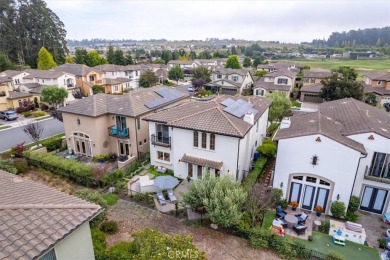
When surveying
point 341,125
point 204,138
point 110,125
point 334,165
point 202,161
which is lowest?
point 202,161

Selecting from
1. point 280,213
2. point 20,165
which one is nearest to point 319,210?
point 280,213

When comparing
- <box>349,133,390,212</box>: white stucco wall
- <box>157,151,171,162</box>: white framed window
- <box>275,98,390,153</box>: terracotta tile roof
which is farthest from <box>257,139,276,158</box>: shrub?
<box>157,151,171,162</box>: white framed window

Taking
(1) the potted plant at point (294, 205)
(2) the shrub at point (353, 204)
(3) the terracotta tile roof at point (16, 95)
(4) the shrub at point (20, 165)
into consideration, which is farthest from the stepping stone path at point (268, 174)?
(3) the terracotta tile roof at point (16, 95)

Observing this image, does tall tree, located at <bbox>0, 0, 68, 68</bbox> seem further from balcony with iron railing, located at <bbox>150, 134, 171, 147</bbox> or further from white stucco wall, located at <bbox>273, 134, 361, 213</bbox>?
white stucco wall, located at <bbox>273, 134, 361, 213</bbox>

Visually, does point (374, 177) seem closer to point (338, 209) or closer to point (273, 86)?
point (338, 209)

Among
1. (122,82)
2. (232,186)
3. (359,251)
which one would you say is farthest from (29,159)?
(122,82)

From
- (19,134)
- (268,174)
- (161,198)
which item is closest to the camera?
(161,198)

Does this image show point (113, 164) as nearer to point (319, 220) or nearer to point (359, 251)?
point (319, 220)
